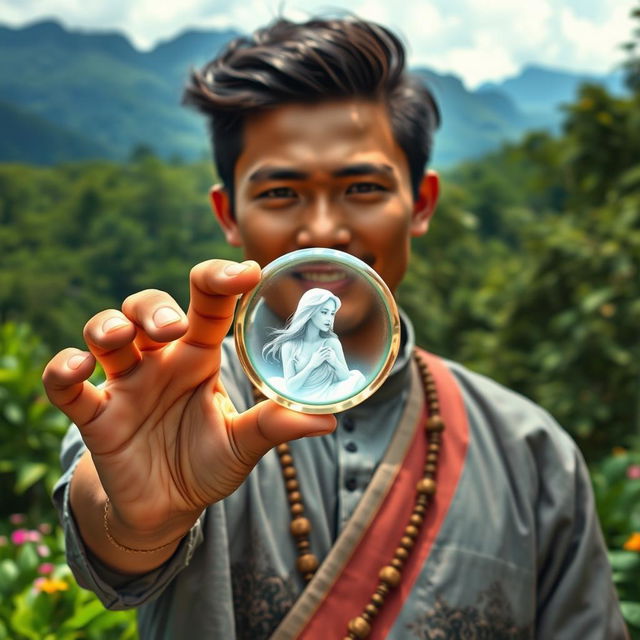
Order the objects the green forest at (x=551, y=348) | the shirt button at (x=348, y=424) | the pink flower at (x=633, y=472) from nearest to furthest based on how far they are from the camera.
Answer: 1. the shirt button at (x=348, y=424)
2. the green forest at (x=551, y=348)
3. the pink flower at (x=633, y=472)

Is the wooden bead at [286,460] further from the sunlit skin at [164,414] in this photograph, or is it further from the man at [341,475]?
the sunlit skin at [164,414]

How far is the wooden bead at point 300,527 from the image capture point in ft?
5.26

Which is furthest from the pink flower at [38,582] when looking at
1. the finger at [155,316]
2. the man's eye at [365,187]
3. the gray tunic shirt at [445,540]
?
the man's eye at [365,187]

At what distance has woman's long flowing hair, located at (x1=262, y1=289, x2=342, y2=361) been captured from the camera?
50.5 inches

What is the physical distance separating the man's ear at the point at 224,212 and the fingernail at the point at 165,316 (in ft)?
2.73

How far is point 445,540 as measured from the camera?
1.70 meters

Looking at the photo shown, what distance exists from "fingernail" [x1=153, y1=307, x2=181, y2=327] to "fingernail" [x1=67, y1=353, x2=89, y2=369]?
0.41 ft

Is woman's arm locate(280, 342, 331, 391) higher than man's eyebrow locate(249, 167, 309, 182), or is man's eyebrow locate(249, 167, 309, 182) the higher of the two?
man's eyebrow locate(249, 167, 309, 182)

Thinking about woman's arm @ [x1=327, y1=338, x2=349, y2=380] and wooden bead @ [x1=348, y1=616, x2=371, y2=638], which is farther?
wooden bead @ [x1=348, y1=616, x2=371, y2=638]

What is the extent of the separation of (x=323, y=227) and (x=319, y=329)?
0.43m

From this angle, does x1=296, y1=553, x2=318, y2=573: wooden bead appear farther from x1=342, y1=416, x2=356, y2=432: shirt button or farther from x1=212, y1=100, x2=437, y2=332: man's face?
x1=212, y1=100, x2=437, y2=332: man's face

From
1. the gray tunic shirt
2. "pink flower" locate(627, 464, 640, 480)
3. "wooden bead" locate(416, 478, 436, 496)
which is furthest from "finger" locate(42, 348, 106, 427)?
"pink flower" locate(627, 464, 640, 480)

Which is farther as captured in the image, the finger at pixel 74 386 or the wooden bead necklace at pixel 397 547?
the wooden bead necklace at pixel 397 547

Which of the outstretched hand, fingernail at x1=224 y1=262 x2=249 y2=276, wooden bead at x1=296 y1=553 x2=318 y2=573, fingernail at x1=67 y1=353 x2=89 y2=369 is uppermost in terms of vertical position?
fingernail at x1=224 y1=262 x2=249 y2=276
